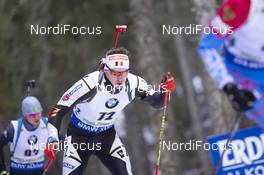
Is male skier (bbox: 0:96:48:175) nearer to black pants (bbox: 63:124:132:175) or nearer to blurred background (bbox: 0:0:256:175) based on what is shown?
black pants (bbox: 63:124:132:175)

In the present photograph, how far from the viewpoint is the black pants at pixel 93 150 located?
24.5 feet

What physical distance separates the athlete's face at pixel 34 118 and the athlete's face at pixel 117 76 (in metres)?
1.48

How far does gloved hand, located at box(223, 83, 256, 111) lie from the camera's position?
531 centimetres

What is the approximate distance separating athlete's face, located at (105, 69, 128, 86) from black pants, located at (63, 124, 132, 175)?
787mm

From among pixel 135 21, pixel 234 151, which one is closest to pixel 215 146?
pixel 234 151

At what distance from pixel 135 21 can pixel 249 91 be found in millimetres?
8219

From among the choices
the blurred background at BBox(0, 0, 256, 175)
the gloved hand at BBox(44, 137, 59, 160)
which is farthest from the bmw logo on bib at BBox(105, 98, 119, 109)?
the blurred background at BBox(0, 0, 256, 175)

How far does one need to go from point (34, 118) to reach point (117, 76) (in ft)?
5.40

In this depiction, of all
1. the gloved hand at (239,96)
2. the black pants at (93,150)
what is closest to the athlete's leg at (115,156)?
the black pants at (93,150)

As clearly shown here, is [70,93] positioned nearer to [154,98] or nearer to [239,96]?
[154,98]

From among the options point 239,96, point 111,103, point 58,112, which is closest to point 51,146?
point 58,112

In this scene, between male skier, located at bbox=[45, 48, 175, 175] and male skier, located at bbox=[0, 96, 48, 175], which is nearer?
male skier, located at bbox=[45, 48, 175, 175]

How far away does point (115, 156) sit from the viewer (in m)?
7.60

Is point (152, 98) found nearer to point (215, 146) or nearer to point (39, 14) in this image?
point (215, 146)
